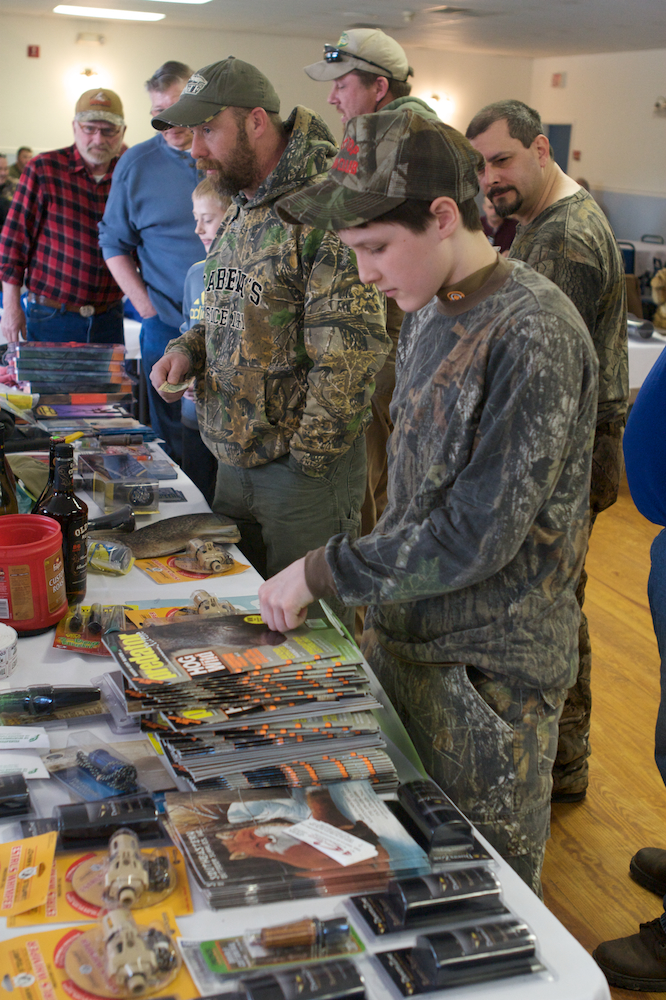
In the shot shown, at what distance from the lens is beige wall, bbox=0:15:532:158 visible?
9.90 metres

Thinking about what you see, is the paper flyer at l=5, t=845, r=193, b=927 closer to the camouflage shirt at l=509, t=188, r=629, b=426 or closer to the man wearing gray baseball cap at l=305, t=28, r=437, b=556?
the camouflage shirt at l=509, t=188, r=629, b=426

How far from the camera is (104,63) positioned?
1021 centimetres

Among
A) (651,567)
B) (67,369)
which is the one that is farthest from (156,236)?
(651,567)

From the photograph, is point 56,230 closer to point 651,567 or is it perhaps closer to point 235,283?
point 235,283

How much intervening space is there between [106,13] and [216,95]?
30.2ft

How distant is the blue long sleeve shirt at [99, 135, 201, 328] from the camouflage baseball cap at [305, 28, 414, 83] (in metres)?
0.82

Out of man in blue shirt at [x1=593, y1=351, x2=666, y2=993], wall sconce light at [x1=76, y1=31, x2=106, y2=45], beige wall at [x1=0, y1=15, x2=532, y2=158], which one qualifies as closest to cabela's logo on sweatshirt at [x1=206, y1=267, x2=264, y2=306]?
man in blue shirt at [x1=593, y1=351, x2=666, y2=993]

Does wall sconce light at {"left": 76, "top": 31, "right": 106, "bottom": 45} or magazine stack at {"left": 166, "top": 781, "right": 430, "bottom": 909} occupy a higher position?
wall sconce light at {"left": 76, "top": 31, "right": 106, "bottom": 45}

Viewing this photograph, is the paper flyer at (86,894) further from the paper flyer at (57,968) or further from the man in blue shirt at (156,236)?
the man in blue shirt at (156,236)

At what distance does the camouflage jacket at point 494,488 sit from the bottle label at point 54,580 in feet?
1.74

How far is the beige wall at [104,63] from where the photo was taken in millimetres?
9898

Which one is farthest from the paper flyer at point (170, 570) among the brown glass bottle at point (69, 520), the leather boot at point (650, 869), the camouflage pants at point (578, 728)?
the leather boot at point (650, 869)

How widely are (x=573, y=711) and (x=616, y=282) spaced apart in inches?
43.5

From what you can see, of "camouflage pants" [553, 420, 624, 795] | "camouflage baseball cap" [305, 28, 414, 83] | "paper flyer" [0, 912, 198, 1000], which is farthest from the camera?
"camouflage baseball cap" [305, 28, 414, 83]
